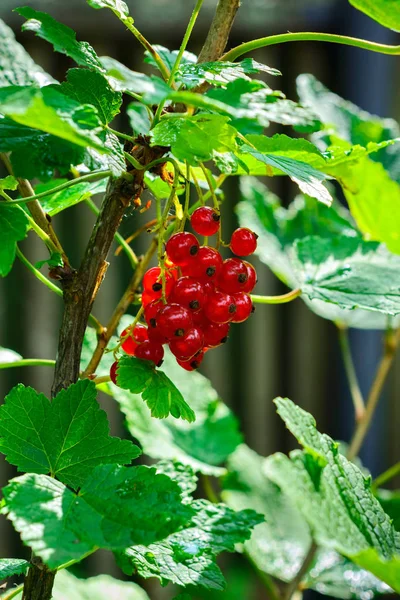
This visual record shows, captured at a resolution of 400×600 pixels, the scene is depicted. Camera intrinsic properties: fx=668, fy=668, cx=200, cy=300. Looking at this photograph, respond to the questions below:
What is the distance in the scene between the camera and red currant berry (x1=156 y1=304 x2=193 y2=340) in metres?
0.48

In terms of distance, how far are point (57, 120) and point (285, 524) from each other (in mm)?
882

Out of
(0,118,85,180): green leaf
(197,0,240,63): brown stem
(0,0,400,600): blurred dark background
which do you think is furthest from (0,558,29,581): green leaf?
(0,0,400,600): blurred dark background

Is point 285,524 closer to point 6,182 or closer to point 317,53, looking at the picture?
point 6,182

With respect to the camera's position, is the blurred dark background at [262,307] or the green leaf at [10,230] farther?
the blurred dark background at [262,307]

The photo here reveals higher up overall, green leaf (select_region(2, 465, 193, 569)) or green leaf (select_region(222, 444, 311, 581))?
green leaf (select_region(2, 465, 193, 569))

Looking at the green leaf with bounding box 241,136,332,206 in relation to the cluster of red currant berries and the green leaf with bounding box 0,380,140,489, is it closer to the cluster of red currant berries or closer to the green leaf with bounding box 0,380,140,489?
the cluster of red currant berries

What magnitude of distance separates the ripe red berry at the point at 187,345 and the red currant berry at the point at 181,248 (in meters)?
0.05

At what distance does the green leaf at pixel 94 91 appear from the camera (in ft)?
1.53

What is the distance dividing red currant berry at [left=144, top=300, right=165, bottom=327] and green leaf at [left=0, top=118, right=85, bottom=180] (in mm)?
134

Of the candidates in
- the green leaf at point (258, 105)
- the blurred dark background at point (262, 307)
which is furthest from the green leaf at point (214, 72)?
the blurred dark background at point (262, 307)

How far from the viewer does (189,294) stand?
0.50 m

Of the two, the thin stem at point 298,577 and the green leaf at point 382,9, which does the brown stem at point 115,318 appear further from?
the thin stem at point 298,577

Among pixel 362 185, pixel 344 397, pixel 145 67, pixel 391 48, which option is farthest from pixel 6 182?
pixel 344 397

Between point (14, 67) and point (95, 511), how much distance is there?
0.32 metres
